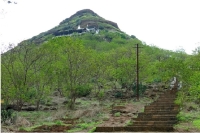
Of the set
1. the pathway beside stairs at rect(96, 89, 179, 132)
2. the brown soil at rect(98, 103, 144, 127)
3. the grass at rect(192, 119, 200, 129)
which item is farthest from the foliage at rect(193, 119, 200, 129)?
the brown soil at rect(98, 103, 144, 127)

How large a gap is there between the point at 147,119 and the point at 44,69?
43.4 feet

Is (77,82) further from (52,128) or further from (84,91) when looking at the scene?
(52,128)

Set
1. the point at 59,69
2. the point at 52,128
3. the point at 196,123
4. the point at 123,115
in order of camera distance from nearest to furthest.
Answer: the point at 196,123 → the point at 52,128 → the point at 123,115 → the point at 59,69

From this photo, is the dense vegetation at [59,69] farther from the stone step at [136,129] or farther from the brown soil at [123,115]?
the stone step at [136,129]

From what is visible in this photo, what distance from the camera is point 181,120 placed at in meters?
18.1

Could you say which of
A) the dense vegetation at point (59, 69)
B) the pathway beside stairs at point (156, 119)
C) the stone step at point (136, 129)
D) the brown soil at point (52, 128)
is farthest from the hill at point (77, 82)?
the stone step at point (136, 129)

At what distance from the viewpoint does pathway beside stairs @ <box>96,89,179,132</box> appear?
1603 centimetres

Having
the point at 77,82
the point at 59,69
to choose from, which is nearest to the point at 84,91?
the point at 77,82

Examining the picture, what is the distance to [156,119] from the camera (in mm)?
18062

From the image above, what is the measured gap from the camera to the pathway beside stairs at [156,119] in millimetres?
16031

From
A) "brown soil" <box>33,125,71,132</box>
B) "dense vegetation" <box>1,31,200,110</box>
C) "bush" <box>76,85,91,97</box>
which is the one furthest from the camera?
"bush" <box>76,85,91,97</box>

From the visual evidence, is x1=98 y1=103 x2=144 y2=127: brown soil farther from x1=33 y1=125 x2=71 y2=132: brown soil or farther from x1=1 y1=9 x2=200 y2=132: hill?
x1=33 y1=125 x2=71 y2=132: brown soil

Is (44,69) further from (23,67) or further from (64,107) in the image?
(64,107)

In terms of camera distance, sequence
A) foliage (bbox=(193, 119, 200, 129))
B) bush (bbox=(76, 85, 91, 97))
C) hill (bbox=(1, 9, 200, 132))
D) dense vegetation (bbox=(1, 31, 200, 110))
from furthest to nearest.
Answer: bush (bbox=(76, 85, 91, 97)) < dense vegetation (bbox=(1, 31, 200, 110)) < hill (bbox=(1, 9, 200, 132)) < foliage (bbox=(193, 119, 200, 129))
